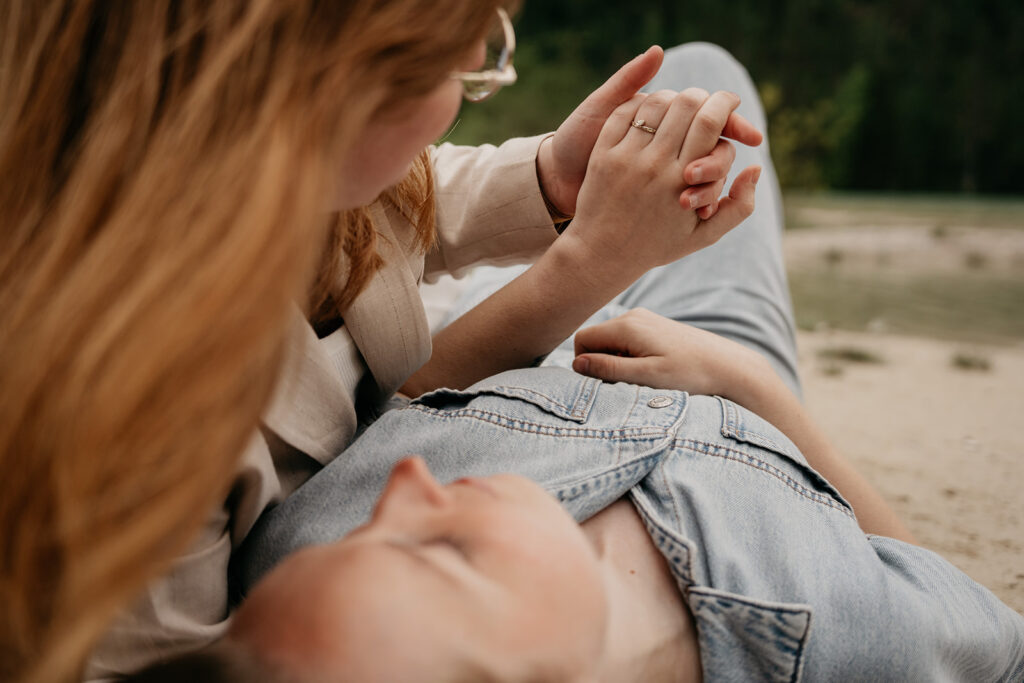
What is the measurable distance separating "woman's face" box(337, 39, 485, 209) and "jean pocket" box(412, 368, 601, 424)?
27cm

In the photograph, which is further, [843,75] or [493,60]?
[843,75]

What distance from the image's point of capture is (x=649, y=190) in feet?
2.78

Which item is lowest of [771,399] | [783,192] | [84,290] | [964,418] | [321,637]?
[783,192]

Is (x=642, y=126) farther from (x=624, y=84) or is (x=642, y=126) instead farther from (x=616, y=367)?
(x=616, y=367)

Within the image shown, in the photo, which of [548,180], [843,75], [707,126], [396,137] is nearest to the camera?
[396,137]

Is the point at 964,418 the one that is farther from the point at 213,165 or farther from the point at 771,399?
the point at 213,165

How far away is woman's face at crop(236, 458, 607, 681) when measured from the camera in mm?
450

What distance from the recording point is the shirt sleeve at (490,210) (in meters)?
1.04

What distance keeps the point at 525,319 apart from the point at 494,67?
390 mm

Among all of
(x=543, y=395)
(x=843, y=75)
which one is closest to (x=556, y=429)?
(x=543, y=395)

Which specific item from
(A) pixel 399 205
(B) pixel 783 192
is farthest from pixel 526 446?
(B) pixel 783 192

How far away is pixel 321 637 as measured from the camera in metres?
0.45

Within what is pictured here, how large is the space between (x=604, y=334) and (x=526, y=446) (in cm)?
28

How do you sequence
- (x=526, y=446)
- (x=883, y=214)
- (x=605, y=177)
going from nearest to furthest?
(x=526, y=446)
(x=605, y=177)
(x=883, y=214)
